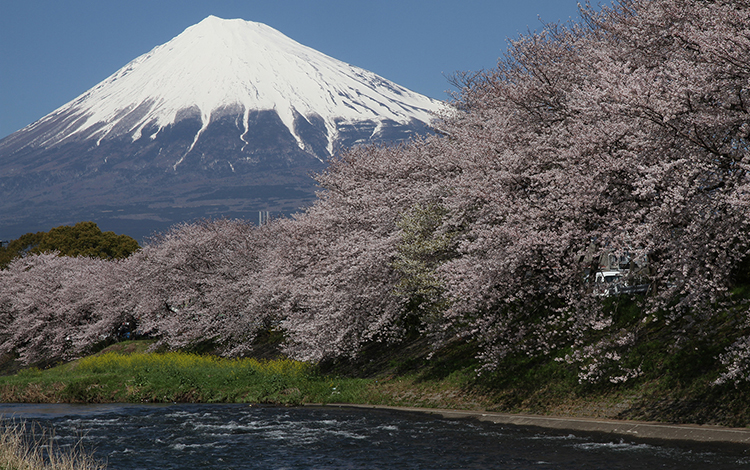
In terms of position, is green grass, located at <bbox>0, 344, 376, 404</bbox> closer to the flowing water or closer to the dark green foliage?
the flowing water

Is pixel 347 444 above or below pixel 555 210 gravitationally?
below

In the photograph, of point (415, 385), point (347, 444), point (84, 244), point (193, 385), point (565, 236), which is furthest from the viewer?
point (84, 244)

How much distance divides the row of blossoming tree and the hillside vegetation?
0.08m

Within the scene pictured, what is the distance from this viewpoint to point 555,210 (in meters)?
16.8

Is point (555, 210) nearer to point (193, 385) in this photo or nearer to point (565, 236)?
point (565, 236)

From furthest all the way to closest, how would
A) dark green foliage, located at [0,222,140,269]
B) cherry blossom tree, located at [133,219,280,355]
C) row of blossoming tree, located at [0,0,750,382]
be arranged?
dark green foliage, located at [0,222,140,269]
cherry blossom tree, located at [133,219,280,355]
row of blossoming tree, located at [0,0,750,382]

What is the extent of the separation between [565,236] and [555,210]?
0.80 metres

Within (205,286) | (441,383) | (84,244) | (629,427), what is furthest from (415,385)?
(84,244)

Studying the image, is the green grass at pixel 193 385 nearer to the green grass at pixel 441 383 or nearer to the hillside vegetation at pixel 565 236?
the green grass at pixel 441 383

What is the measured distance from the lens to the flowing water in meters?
14.6

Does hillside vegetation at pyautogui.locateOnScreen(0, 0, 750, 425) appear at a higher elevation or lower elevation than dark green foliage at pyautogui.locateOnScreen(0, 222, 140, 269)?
lower

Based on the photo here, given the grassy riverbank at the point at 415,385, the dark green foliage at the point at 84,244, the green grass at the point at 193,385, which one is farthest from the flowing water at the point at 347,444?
the dark green foliage at the point at 84,244

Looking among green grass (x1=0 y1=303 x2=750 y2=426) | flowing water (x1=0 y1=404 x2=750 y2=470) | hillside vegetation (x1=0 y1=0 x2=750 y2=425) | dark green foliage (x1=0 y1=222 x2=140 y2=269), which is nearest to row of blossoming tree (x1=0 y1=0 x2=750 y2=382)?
hillside vegetation (x1=0 y1=0 x2=750 y2=425)

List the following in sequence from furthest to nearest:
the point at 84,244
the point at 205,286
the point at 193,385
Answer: the point at 84,244
the point at 205,286
the point at 193,385
